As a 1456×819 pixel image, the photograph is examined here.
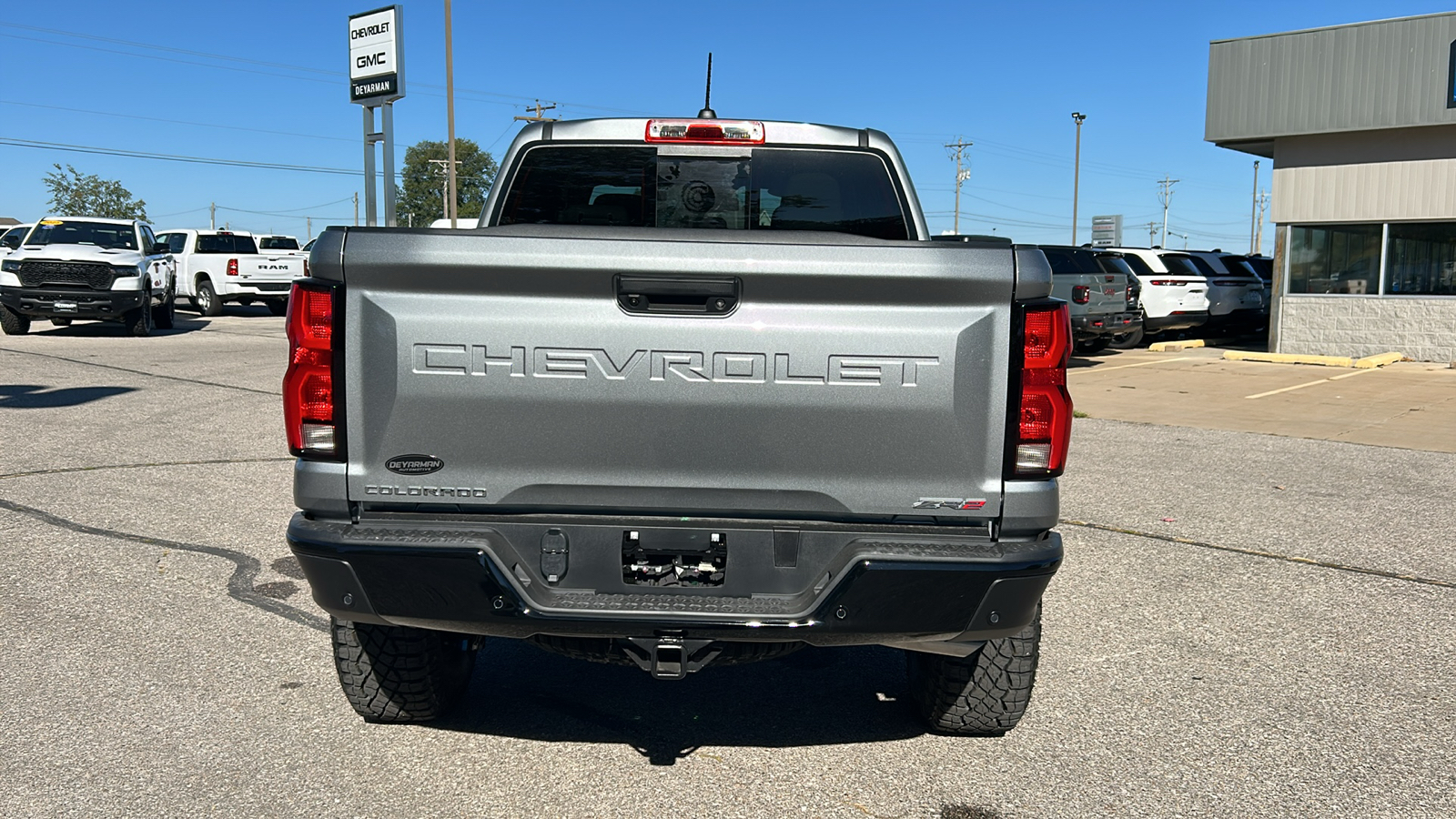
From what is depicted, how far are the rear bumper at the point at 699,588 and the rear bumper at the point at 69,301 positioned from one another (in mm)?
19800

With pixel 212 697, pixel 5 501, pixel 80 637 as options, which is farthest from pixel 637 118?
pixel 5 501

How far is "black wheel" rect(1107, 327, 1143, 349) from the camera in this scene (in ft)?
72.5

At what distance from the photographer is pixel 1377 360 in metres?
19.9

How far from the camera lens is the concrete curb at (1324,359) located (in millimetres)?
19891

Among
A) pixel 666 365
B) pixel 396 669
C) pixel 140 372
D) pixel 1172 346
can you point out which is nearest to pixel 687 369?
pixel 666 365

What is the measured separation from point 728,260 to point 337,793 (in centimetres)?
191

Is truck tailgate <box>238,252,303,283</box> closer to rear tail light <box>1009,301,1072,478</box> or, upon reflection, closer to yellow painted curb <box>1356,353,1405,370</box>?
yellow painted curb <box>1356,353,1405,370</box>

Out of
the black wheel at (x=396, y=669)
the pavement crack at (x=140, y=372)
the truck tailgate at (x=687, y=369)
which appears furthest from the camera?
the pavement crack at (x=140, y=372)

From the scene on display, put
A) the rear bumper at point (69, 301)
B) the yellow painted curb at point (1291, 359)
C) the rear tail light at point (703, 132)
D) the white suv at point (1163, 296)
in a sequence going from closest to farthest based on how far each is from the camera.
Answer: the rear tail light at point (703, 132) → the yellow painted curb at point (1291, 359) → the rear bumper at point (69, 301) → the white suv at point (1163, 296)

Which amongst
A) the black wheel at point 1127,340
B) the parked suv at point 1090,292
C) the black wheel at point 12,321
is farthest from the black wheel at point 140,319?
the black wheel at point 1127,340

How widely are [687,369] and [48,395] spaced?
1186 centimetres

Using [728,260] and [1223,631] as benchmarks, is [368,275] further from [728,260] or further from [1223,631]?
[1223,631]

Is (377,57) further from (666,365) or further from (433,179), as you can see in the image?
(433,179)

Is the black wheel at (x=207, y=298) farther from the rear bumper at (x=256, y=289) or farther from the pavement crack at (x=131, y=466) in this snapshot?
the pavement crack at (x=131, y=466)
